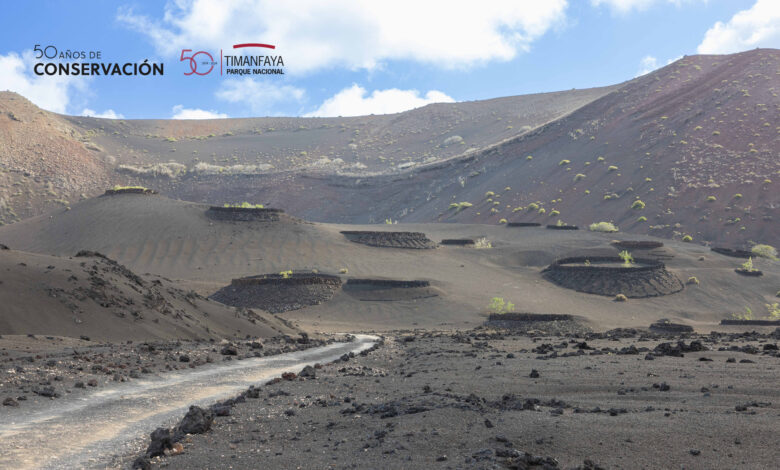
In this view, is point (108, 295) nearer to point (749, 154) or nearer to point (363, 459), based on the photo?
point (363, 459)

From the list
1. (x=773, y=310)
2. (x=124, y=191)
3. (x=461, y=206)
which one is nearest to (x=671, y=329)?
(x=773, y=310)

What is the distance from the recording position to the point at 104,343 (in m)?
19.8

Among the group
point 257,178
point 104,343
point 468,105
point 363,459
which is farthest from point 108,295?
point 468,105

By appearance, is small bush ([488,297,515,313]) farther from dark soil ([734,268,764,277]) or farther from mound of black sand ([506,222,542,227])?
mound of black sand ([506,222,542,227])

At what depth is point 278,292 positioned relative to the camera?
42.7m

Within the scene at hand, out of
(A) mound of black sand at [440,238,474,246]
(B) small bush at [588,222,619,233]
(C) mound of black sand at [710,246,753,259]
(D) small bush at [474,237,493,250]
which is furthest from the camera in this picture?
(B) small bush at [588,222,619,233]

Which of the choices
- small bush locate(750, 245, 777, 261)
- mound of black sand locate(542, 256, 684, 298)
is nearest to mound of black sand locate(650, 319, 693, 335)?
mound of black sand locate(542, 256, 684, 298)

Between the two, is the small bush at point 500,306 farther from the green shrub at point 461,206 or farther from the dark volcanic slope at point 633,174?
the green shrub at point 461,206

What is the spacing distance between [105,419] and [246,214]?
52341mm

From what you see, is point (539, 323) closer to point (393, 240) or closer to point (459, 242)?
point (393, 240)

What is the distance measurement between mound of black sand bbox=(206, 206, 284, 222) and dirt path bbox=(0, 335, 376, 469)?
45.4 meters

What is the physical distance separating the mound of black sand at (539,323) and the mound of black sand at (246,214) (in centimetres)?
3008

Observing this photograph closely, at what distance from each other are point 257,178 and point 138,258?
211ft

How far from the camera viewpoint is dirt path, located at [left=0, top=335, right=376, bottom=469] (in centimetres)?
800
